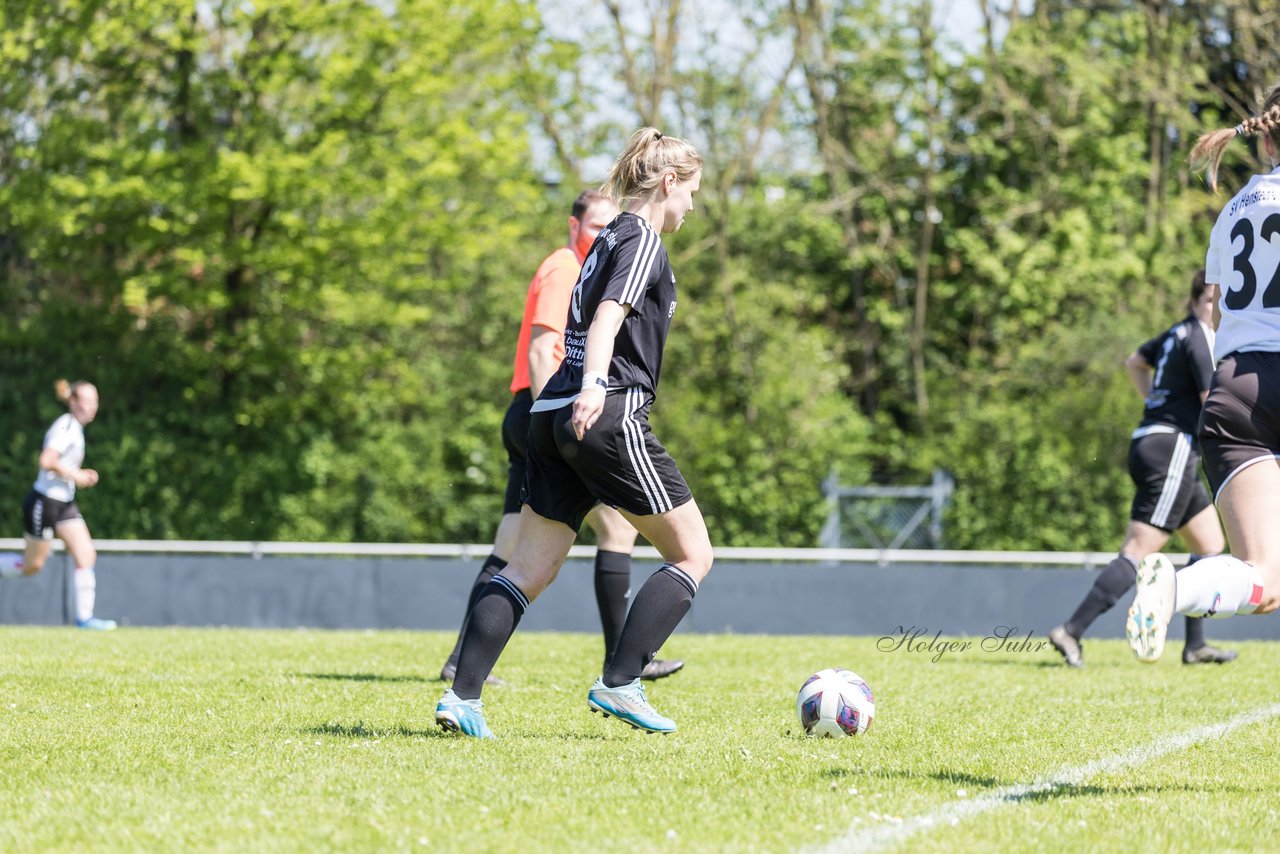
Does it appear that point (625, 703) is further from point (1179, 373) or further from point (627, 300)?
point (1179, 373)

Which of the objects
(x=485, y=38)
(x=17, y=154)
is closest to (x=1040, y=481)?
(x=485, y=38)

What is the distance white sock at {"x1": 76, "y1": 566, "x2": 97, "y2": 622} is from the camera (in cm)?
1233

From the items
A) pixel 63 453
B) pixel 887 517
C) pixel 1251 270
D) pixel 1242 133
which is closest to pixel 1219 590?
pixel 1251 270

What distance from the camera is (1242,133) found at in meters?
4.39

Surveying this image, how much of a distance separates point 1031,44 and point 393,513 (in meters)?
11.6

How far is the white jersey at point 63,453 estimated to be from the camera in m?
12.0

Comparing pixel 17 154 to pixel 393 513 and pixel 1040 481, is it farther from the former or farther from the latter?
pixel 1040 481

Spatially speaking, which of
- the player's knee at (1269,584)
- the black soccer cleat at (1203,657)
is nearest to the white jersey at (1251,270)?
the player's knee at (1269,584)

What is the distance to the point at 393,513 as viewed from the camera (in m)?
18.7

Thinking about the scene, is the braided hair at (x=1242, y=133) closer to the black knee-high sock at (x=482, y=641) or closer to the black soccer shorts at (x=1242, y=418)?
the black soccer shorts at (x=1242, y=418)

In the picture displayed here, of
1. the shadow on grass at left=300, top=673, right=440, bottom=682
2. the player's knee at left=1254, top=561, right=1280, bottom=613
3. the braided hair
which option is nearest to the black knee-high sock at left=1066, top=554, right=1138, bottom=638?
the shadow on grass at left=300, top=673, right=440, bottom=682

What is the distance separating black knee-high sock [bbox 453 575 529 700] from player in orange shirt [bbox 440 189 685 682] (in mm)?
1447

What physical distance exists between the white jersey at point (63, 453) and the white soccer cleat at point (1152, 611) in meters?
9.97

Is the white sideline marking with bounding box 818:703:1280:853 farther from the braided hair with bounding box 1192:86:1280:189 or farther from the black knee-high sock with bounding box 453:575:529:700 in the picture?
the braided hair with bounding box 1192:86:1280:189
